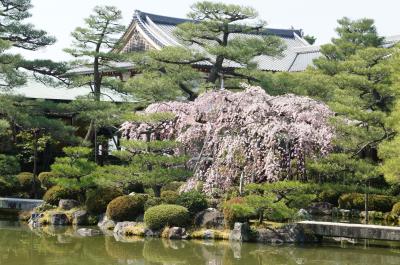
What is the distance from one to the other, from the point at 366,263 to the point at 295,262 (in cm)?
147

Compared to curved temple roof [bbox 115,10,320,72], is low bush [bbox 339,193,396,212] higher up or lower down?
lower down

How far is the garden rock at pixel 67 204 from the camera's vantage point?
64.7 feet

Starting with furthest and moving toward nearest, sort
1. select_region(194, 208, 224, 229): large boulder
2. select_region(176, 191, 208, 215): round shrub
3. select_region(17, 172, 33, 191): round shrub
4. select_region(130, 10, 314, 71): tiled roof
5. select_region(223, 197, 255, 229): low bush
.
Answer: select_region(130, 10, 314, 71): tiled roof, select_region(17, 172, 33, 191): round shrub, select_region(176, 191, 208, 215): round shrub, select_region(194, 208, 224, 229): large boulder, select_region(223, 197, 255, 229): low bush

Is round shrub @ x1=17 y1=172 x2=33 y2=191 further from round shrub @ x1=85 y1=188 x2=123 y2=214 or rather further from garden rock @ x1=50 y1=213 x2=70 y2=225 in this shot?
round shrub @ x1=85 y1=188 x2=123 y2=214

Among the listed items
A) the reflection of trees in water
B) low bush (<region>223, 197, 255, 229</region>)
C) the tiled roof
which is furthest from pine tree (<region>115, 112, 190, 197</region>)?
the tiled roof

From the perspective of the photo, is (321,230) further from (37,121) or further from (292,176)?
(37,121)

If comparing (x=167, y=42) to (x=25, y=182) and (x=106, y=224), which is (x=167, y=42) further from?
(x=106, y=224)

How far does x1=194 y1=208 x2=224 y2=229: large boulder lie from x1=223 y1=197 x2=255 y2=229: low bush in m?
0.28

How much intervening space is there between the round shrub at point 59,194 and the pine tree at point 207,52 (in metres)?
4.43

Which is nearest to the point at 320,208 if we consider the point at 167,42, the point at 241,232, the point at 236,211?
the point at 241,232

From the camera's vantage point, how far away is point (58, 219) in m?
19.1

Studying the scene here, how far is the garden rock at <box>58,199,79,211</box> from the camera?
64.7 feet

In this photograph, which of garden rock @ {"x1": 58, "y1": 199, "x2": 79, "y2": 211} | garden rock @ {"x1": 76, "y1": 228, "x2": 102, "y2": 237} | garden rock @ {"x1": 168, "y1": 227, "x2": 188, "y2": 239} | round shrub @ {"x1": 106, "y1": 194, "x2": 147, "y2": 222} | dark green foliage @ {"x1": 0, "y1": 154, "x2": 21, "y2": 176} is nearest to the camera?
garden rock @ {"x1": 168, "y1": 227, "x2": 188, "y2": 239}

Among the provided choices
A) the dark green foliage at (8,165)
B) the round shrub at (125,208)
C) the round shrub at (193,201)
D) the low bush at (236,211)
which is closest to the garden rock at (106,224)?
the round shrub at (125,208)
